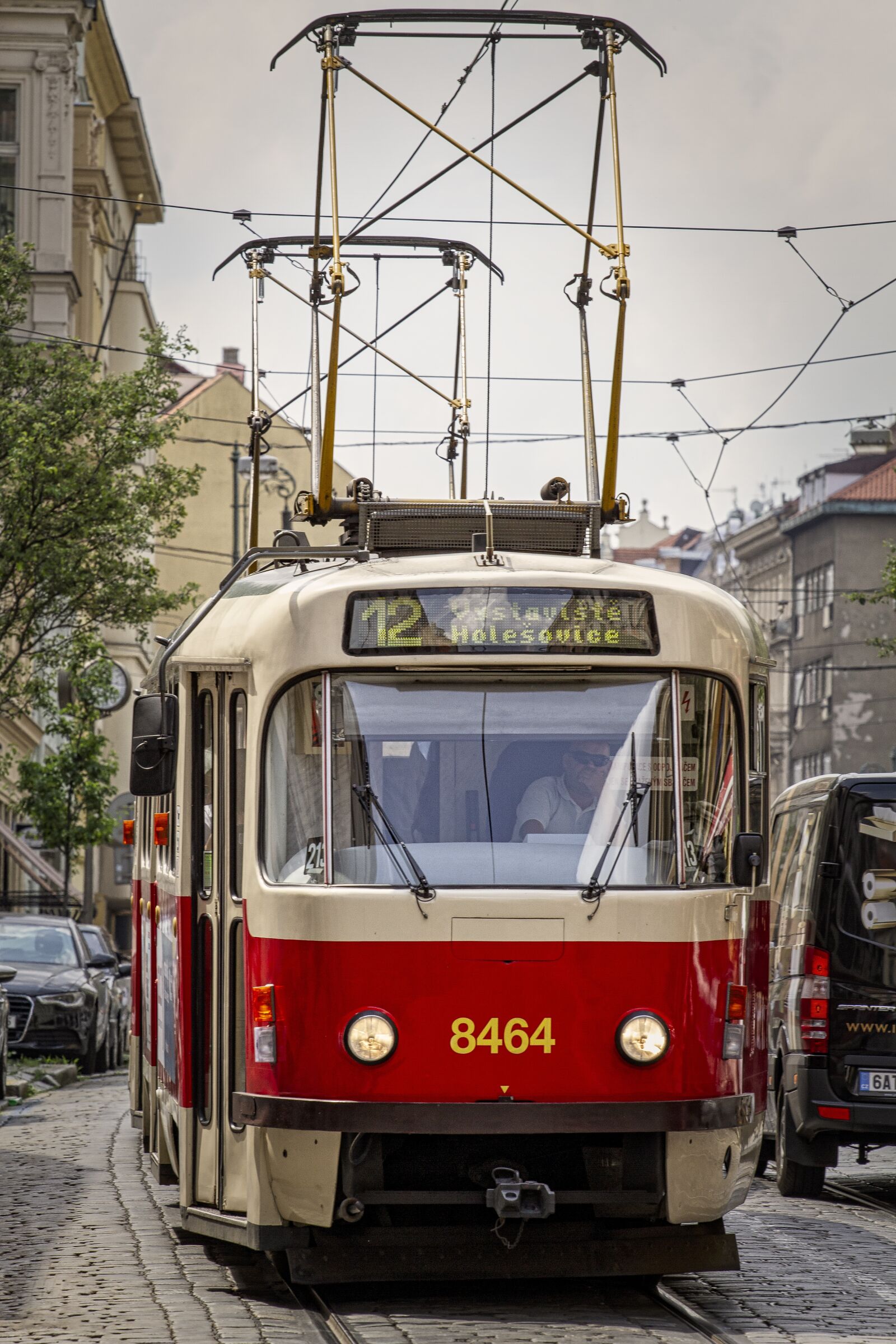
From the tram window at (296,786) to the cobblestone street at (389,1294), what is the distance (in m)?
1.60

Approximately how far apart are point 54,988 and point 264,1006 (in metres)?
15.5

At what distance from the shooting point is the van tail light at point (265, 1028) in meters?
8.18

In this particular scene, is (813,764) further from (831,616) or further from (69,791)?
(69,791)

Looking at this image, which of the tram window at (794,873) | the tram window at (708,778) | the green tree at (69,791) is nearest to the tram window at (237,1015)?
the tram window at (708,778)

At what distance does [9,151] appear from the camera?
147 feet

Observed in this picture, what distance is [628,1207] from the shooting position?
8.29m

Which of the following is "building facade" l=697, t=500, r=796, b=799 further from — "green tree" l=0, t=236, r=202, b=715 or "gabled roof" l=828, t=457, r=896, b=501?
"green tree" l=0, t=236, r=202, b=715

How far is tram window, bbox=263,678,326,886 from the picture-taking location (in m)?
8.34

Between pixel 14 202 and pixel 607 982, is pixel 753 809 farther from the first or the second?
pixel 14 202

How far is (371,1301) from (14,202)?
38324 mm

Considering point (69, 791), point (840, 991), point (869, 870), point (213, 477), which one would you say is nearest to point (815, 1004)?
point (840, 991)

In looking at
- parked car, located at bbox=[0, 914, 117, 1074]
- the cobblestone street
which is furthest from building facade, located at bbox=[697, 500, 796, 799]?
the cobblestone street

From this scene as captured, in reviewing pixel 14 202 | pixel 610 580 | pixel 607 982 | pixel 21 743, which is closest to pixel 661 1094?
pixel 607 982

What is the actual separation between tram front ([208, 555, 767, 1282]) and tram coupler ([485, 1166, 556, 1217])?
0.01 metres
